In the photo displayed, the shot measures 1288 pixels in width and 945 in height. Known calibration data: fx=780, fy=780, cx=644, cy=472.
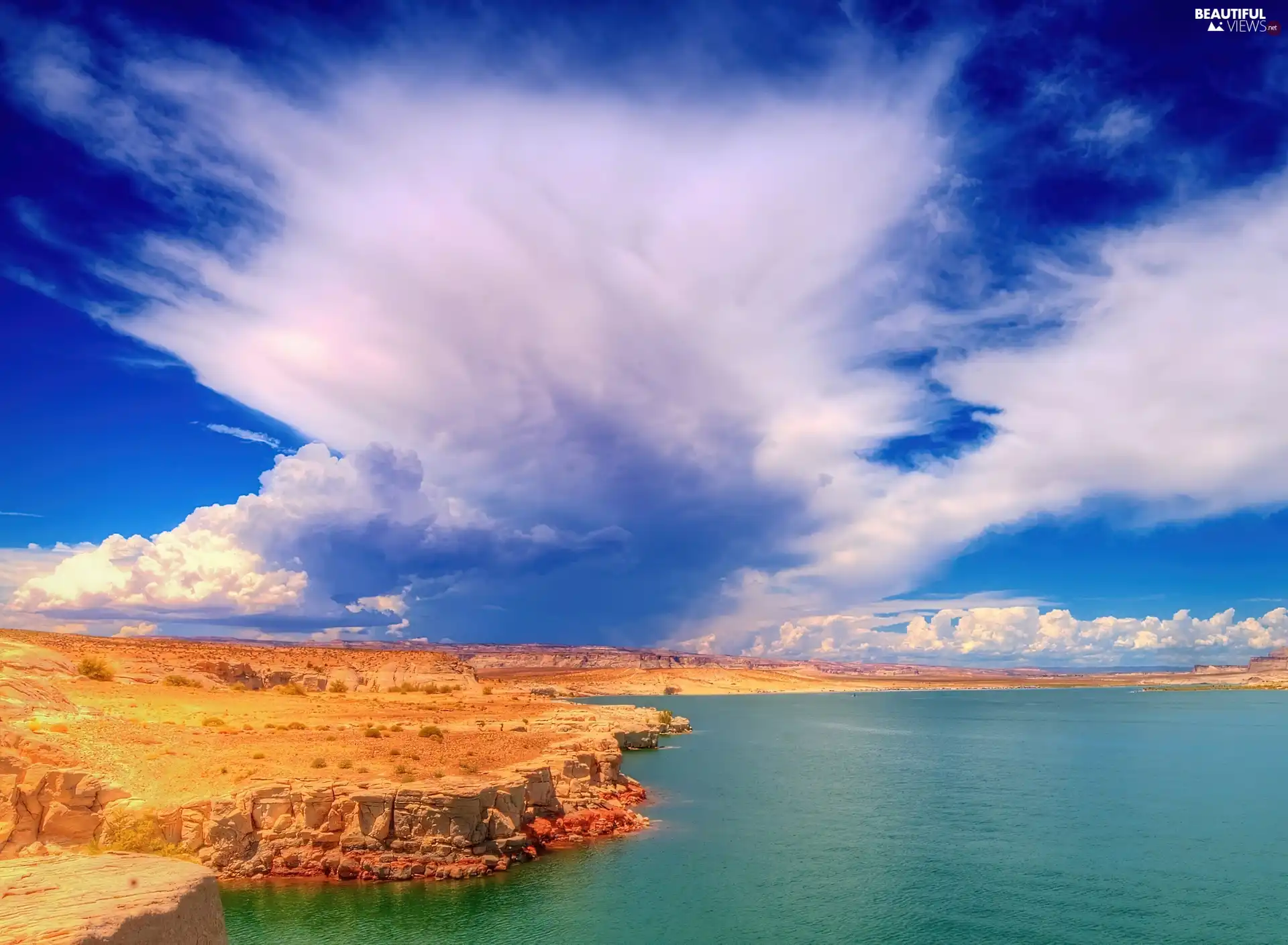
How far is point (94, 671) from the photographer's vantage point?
63.8 metres

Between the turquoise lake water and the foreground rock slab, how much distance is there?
16.3m

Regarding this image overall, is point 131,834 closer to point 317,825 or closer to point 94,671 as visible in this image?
point 317,825

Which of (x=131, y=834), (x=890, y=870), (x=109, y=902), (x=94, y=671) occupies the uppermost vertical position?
(x=94, y=671)

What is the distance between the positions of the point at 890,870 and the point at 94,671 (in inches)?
2476

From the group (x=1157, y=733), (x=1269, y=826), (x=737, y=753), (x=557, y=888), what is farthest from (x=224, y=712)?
(x=1157, y=733)

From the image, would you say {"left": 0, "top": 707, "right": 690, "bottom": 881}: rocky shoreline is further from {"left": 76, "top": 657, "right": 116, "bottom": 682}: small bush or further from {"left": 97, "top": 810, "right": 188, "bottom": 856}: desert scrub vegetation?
{"left": 76, "top": 657, "right": 116, "bottom": 682}: small bush

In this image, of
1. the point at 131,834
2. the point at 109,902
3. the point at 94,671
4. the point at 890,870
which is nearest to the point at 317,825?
the point at 131,834

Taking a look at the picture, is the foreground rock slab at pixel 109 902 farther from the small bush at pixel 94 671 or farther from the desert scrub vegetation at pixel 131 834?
the small bush at pixel 94 671

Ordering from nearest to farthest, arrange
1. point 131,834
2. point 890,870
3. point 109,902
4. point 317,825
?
1. point 109,902
2. point 131,834
3. point 317,825
4. point 890,870

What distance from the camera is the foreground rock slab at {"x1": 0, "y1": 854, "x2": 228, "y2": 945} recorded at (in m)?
9.59

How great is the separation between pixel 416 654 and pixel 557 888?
96335mm

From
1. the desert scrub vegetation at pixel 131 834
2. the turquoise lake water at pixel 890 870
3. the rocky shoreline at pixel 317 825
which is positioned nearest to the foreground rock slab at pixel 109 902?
the turquoise lake water at pixel 890 870

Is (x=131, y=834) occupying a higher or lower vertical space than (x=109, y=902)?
lower

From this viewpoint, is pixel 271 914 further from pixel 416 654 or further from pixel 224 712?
pixel 416 654
